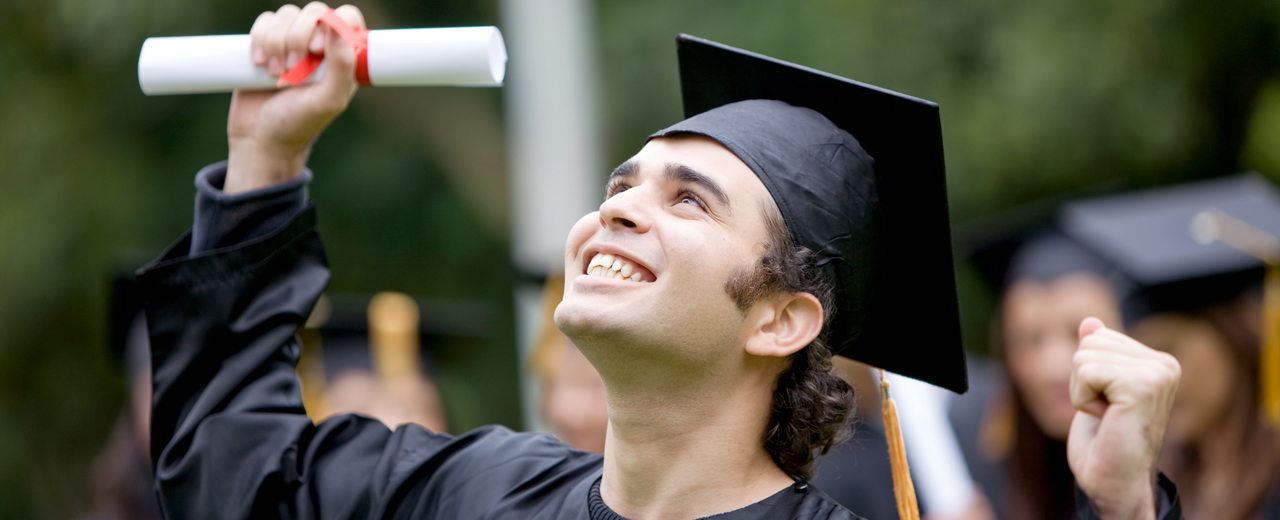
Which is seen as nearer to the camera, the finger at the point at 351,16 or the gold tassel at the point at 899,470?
the gold tassel at the point at 899,470

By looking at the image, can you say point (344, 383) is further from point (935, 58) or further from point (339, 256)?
point (935, 58)

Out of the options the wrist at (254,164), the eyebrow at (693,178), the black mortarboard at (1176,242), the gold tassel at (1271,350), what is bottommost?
the gold tassel at (1271,350)

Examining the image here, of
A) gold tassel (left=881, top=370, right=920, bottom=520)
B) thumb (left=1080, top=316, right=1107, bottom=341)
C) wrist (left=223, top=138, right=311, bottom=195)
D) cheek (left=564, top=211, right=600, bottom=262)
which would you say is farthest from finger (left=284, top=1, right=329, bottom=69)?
thumb (left=1080, top=316, right=1107, bottom=341)

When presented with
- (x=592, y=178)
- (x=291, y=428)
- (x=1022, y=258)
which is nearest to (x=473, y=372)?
(x=592, y=178)

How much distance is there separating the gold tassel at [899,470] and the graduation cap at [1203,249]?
8.30ft

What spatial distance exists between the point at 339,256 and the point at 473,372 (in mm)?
1599

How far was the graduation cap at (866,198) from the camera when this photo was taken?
2.43m

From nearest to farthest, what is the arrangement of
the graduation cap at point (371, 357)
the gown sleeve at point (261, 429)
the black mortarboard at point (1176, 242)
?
the gown sleeve at point (261, 429) → the black mortarboard at point (1176, 242) → the graduation cap at point (371, 357)

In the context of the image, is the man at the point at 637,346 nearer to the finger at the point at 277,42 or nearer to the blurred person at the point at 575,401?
the finger at the point at 277,42

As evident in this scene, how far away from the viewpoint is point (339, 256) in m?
10.4

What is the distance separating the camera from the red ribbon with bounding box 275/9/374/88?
8.38ft

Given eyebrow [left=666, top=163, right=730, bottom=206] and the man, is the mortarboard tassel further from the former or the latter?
eyebrow [left=666, top=163, right=730, bottom=206]

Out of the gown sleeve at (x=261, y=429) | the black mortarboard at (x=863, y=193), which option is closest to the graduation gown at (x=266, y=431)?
the gown sleeve at (x=261, y=429)

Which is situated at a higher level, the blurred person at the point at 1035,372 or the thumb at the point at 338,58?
the thumb at the point at 338,58
